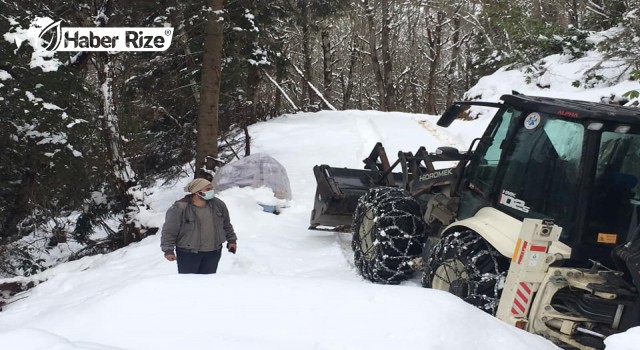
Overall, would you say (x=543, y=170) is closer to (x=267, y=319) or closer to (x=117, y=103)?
(x=267, y=319)

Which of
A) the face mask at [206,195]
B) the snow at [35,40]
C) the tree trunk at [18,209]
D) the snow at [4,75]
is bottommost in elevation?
the tree trunk at [18,209]

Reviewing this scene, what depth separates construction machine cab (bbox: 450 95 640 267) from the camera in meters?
3.89

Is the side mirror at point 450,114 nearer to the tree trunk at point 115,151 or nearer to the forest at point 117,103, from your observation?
the forest at point 117,103

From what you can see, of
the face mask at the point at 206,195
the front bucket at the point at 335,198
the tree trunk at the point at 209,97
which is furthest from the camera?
the tree trunk at the point at 209,97

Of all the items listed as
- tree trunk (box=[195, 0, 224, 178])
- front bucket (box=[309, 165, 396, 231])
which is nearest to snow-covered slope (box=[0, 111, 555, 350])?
front bucket (box=[309, 165, 396, 231])

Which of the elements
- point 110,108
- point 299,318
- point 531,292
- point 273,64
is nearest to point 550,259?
point 531,292

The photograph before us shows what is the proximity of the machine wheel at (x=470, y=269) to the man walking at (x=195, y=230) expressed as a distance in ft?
7.39

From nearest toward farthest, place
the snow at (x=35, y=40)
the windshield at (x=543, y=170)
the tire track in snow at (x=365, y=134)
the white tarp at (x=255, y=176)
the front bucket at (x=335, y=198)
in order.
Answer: the windshield at (x=543, y=170) < the front bucket at (x=335, y=198) < the snow at (x=35, y=40) < the white tarp at (x=255, y=176) < the tire track in snow at (x=365, y=134)

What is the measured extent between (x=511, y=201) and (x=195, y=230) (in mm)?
3002

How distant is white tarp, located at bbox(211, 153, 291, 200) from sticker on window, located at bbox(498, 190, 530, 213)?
6.16 metres

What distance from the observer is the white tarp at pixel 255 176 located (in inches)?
413

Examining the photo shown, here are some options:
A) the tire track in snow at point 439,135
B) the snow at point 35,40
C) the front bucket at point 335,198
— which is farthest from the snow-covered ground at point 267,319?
the tire track in snow at point 439,135

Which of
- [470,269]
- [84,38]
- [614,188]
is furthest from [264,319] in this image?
[84,38]

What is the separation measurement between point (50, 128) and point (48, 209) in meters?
1.77
